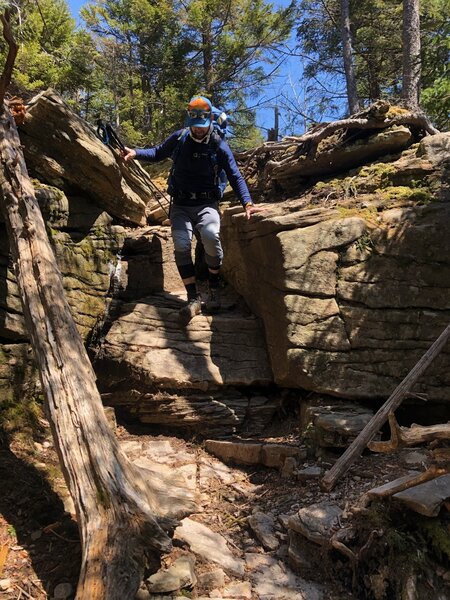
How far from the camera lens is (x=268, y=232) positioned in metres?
6.54

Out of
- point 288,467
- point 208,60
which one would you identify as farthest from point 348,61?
point 288,467

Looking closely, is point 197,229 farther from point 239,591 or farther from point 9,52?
point 239,591

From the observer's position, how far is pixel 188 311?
21.2ft

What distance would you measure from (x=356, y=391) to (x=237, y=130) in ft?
47.8

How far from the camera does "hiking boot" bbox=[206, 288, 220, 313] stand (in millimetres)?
6914

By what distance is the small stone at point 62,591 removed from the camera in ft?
10.1

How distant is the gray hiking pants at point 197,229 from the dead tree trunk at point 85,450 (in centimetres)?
196

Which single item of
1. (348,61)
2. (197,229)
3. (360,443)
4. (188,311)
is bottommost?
(360,443)

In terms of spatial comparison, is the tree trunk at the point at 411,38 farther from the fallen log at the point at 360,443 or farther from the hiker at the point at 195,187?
the fallen log at the point at 360,443

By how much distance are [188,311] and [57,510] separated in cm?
319

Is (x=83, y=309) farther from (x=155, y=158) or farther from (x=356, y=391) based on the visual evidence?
(x=356, y=391)

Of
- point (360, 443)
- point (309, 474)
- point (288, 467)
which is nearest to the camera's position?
point (360, 443)

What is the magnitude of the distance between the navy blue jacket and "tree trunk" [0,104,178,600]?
6.79ft

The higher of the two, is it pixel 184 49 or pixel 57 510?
pixel 184 49
